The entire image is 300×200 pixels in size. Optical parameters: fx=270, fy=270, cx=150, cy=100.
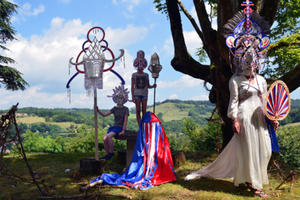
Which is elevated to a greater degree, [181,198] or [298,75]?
[298,75]

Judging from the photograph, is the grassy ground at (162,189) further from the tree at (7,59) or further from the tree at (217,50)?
the tree at (7,59)

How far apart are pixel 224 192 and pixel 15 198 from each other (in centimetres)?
383

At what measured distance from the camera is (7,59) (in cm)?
1386

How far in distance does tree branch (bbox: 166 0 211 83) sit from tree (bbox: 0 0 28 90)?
9.39m

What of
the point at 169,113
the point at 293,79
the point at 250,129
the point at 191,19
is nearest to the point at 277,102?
the point at 250,129

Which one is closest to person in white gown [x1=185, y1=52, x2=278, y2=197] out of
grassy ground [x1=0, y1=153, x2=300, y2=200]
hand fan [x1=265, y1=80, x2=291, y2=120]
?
hand fan [x1=265, y1=80, x2=291, y2=120]

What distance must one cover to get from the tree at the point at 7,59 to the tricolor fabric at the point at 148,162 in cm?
1039

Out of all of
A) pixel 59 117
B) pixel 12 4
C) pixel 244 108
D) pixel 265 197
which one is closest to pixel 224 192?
pixel 265 197

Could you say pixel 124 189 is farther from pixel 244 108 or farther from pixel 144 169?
pixel 244 108

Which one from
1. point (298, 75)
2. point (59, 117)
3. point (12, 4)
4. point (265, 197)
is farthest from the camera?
point (59, 117)

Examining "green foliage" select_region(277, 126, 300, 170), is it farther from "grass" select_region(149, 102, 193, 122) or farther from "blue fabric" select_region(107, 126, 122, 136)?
"grass" select_region(149, 102, 193, 122)

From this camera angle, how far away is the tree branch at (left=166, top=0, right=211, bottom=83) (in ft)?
25.7

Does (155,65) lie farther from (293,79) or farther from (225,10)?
(293,79)

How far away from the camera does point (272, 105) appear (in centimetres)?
471
